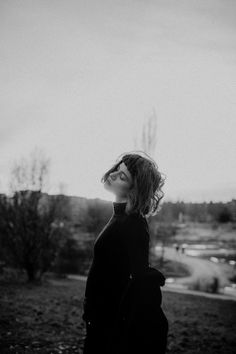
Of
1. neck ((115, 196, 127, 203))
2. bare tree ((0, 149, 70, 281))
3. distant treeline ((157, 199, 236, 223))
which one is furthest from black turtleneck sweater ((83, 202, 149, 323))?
distant treeline ((157, 199, 236, 223))

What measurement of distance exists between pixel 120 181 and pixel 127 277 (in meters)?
0.59

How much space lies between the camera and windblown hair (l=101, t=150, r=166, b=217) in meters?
1.83

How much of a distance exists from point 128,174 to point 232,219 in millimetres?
88997

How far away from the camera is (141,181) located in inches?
74.0

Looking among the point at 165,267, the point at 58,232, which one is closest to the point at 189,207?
the point at 165,267

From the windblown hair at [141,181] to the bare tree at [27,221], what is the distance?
694 inches

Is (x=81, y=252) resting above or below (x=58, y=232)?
below

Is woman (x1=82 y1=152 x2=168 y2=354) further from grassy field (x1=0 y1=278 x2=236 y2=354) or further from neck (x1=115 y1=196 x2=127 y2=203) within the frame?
grassy field (x1=0 y1=278 x2=236 y2=354)

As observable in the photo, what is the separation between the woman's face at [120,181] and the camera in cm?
190

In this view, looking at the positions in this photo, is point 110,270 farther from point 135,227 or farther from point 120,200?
point 120,200

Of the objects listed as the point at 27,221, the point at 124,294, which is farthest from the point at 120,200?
the point at 27,221

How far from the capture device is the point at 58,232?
2006 cm

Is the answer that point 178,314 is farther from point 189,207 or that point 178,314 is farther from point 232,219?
point 189,207

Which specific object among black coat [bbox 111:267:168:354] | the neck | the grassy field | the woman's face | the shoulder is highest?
the woman's face
